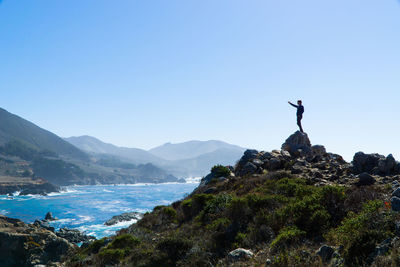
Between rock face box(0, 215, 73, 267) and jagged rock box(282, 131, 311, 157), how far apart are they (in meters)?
26.6

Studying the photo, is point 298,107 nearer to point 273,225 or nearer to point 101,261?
point 273,225

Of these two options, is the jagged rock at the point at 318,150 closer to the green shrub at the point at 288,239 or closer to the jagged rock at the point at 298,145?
the jagged rock at the point at 298,145

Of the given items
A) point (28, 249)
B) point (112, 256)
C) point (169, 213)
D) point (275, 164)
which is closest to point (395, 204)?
point (275, 164)

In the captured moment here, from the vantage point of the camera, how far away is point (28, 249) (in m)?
28.6

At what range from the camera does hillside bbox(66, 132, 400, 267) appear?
23.9ft

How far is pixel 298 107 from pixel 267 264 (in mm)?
18146

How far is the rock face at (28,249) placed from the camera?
28.0 meters

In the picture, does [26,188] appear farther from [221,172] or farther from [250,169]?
[250,169]

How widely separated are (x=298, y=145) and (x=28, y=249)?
103 ft

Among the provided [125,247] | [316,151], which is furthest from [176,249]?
[316,151]

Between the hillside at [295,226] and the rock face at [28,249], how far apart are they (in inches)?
673

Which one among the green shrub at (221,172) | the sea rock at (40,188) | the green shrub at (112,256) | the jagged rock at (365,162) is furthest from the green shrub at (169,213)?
the sea rock at (40,188)

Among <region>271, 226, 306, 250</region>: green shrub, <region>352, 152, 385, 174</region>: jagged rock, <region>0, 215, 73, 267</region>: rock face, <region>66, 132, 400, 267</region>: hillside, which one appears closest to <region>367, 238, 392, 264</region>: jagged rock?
<region>66, 132, 400, 267</region>: hillside

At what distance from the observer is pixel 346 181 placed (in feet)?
48.2
